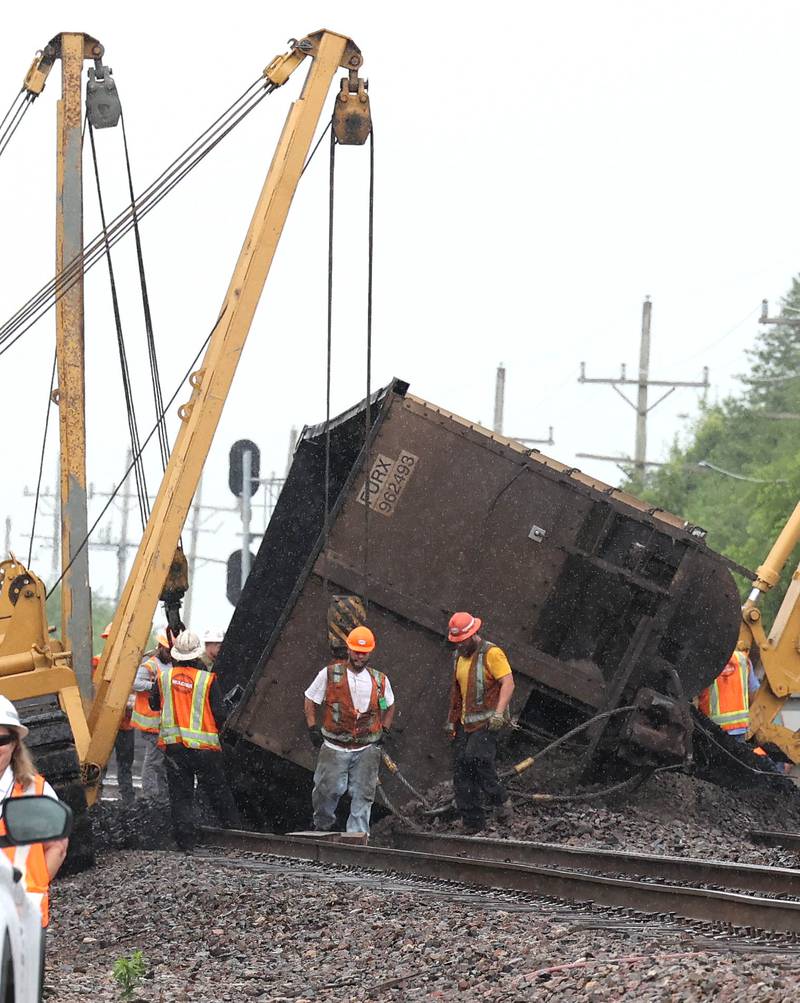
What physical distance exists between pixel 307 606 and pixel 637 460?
34238 mm

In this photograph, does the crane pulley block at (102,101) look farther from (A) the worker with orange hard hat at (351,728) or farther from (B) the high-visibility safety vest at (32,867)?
(B) the high-visibility safety vest at (32,867)

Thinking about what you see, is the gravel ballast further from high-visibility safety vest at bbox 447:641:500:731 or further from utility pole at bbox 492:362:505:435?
utility pole at bbox 492:362:505:435

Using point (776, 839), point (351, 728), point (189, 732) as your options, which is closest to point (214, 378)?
point (189, 732)

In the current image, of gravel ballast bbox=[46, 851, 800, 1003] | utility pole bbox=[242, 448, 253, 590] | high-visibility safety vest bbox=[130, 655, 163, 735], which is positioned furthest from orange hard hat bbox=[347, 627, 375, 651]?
utility pole bbox=[242, 448, 253, 590]

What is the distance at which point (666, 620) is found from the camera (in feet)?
41.0

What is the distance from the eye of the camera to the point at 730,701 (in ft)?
46.5

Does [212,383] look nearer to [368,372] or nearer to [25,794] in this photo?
[368,372]

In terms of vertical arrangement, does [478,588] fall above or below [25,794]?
above

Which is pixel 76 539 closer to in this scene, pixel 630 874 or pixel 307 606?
pixel 307 606

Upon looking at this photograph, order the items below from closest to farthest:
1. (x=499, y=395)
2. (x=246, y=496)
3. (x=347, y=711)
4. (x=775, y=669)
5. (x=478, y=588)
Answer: (x=347, y=711)
(x=478, y=588)
(x=775, y=669)
(x=246, y=496)
(x=499, y=395)

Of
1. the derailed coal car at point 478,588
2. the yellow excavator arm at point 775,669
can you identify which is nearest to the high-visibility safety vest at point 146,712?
the derailed coal car at point 478,588

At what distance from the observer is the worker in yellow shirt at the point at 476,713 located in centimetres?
1128

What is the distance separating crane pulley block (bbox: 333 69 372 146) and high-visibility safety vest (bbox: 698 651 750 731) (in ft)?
18.1

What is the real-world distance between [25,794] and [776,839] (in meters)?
8.29
